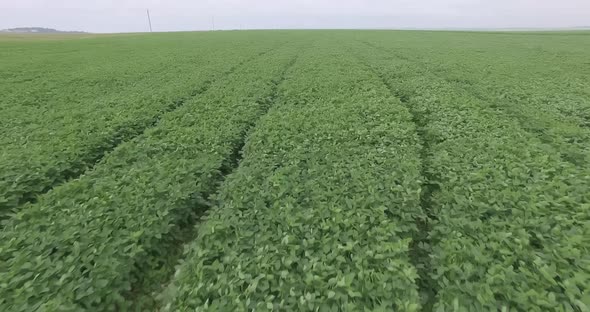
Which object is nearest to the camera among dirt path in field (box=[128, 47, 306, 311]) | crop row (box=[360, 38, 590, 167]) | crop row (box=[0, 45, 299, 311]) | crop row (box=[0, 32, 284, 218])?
crop row (box=[0, 45, 299, 311])

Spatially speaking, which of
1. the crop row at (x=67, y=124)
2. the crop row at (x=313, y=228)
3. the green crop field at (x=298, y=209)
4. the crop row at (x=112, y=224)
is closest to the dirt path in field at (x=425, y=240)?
the green crop field at (x=298, y=209)

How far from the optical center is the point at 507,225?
4934mm

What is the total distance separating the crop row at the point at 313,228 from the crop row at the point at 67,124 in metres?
3.88

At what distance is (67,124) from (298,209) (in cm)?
881

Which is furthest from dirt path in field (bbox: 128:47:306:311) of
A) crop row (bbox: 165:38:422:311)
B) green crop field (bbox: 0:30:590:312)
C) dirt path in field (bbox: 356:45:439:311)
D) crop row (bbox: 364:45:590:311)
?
crop row (bbox: 364:45:590:311)

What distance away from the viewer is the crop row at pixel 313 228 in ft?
12.8

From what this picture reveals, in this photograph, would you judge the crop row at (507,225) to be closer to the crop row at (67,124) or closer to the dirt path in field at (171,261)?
the dirt path in field at (171,261)

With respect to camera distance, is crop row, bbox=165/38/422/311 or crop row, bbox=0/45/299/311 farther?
crop row, bbox=0/45/299/311

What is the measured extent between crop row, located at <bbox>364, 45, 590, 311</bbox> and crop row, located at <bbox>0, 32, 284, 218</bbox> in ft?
24.1

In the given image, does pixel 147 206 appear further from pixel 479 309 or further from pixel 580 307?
pixel 580 307

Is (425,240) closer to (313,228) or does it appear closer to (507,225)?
(507,225)

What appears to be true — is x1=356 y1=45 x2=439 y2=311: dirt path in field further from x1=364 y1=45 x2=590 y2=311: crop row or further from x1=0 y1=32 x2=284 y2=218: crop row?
x1=0 y1=32 x2=284 y2=218: crop row

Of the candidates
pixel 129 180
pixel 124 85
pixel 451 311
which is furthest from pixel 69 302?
pixel 124 85

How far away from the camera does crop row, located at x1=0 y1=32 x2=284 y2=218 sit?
6.91 m
